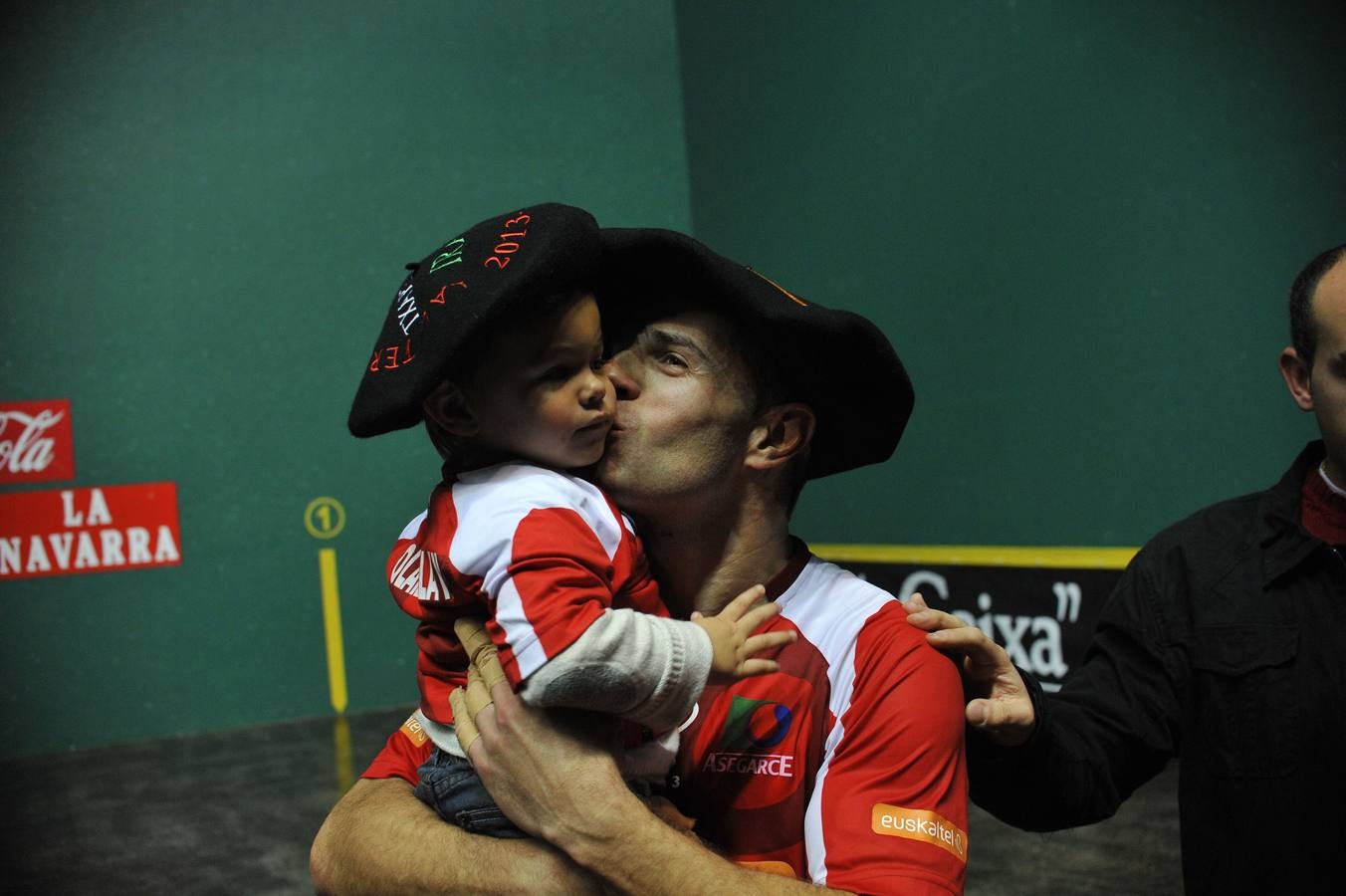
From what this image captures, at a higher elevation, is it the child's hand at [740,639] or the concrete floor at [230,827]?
the child's hand at [740,639]

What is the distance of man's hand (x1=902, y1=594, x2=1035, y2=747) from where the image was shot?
1394 millimetres

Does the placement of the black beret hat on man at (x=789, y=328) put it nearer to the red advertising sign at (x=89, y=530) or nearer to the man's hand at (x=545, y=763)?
the man's hand at (x=545, y=763)

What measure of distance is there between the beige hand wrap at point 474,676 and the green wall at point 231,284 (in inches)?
177

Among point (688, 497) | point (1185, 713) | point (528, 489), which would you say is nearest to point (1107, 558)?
point (1185, 713)

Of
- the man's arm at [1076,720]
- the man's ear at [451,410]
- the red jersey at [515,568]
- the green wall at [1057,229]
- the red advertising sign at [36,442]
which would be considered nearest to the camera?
the red jersey at [515,568]

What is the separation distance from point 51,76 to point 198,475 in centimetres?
182

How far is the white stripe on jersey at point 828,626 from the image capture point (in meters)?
1.35

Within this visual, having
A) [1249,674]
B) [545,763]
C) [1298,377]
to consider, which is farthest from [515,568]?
[1298,377]

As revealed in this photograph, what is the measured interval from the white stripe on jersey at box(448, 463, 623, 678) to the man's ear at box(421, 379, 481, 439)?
0.16 feet

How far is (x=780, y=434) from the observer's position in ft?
5.30

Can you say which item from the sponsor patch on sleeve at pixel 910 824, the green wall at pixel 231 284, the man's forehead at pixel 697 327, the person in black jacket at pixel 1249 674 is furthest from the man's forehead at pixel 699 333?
the green wall at pixel 231 284

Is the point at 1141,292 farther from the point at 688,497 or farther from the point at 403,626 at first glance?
the point at 403,626

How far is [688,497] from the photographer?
1527mm

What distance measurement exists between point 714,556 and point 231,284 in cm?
455
